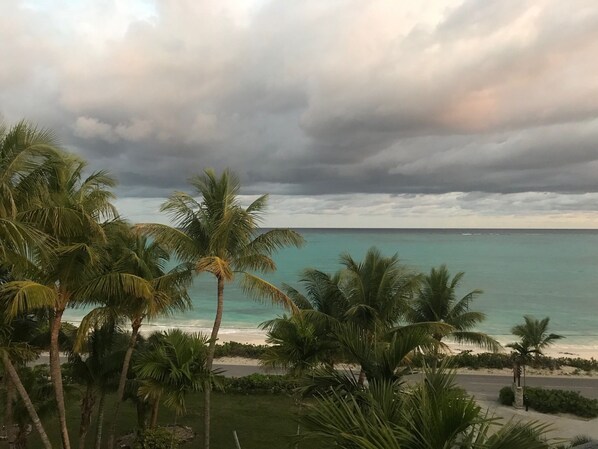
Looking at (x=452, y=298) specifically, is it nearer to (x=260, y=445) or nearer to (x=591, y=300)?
(x=260, y=445)

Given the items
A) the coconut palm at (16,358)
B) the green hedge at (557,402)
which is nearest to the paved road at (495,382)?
the green hedge at (557,402)

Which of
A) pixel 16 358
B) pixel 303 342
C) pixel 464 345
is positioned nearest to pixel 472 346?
pixel 464 345

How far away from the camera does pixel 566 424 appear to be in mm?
15086

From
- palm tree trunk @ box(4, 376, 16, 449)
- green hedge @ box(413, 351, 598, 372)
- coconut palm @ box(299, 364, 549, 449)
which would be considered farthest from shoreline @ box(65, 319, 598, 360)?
coconut palm @ box(299, 364, 549, 449)

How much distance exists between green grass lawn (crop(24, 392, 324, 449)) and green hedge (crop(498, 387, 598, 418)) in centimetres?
955

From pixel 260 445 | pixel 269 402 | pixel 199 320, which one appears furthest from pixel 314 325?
pixel 199 320

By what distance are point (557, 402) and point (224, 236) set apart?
14.9m

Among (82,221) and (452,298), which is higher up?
(82,221)

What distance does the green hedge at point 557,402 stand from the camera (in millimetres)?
16062

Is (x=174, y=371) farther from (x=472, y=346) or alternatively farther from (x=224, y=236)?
(x=472, y=346)

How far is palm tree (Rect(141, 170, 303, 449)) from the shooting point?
10875 mm

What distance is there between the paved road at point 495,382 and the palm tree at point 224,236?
33.7 feet

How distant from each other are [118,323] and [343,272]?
6.91 meters

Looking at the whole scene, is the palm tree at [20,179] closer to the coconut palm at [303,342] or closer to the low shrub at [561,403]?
the coconut palm at [303,342]
